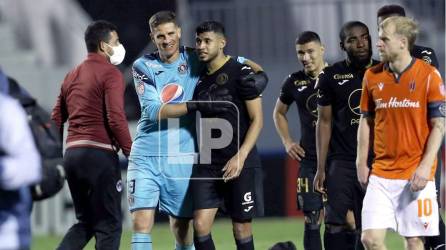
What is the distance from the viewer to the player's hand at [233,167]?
26.7ft

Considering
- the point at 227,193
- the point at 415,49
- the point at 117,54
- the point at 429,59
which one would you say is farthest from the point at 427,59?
the point at 117,54

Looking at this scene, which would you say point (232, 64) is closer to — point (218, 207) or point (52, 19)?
point (218, 207)

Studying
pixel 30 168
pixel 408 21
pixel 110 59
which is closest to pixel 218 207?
pixel 110 59

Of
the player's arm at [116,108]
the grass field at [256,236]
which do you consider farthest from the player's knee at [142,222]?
the grass field at [256,236]

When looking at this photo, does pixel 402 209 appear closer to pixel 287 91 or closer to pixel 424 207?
pixel 424 207

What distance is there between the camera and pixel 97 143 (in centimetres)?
848

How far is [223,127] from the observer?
27.2 ft

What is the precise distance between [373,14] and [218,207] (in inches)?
388

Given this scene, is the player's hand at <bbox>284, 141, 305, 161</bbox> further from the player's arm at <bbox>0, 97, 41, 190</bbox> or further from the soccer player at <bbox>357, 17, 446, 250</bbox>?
the player's arm at <bbox>0, 97, 41, 190</bbox>

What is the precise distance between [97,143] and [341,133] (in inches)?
76.2

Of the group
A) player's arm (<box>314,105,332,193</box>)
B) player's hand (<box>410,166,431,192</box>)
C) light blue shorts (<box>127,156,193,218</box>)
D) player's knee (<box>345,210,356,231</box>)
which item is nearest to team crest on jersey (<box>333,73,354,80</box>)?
player's arm (<box>314,105,332,193</box>)

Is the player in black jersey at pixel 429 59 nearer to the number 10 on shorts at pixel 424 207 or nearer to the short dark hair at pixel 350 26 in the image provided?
the short dark hair at pixel 350 26

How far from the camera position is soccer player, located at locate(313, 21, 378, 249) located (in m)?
8.70

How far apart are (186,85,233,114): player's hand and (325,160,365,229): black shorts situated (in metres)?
1.14
